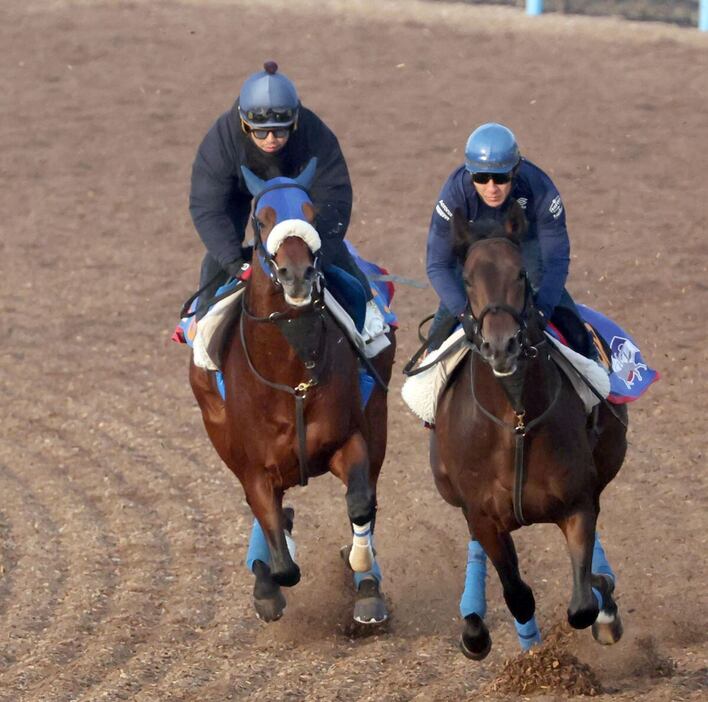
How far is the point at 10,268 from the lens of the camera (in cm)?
1659

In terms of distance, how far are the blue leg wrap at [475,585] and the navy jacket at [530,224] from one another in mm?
1595

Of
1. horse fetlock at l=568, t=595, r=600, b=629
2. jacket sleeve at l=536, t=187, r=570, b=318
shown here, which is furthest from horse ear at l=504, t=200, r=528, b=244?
horse fetlock at l=568, t=595, r=600, b=629

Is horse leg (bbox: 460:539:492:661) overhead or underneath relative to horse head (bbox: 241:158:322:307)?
underneath

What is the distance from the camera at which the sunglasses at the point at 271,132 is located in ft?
29.0

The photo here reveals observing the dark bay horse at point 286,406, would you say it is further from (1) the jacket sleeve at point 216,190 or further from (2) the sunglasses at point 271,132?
(1) the jacket sleeve at point 216,190

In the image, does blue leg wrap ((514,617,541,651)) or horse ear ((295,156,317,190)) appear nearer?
horse ear ((295,156,317,190))

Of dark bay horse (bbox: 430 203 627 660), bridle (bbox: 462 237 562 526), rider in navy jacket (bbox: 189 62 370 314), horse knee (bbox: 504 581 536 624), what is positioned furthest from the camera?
rider in navy jacket (bbox: 189 62 370 314)

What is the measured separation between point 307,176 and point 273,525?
2.03 metres

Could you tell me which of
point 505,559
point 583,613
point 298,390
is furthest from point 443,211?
point 583,613

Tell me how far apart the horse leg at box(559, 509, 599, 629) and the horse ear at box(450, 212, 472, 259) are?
1574 millimetres

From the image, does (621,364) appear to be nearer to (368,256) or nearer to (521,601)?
(521,601)

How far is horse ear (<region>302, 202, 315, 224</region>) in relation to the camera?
8.04 meters

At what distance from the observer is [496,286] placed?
23.6ft

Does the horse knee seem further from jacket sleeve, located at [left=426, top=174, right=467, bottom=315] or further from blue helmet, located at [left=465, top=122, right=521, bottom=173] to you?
blue helmet, located at [left=465, top=122, right=521, bottom=173]
